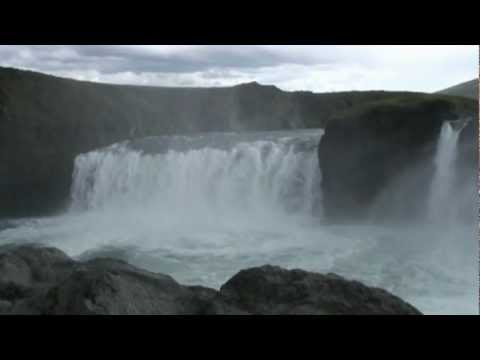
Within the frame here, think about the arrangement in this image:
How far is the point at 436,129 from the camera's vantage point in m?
14.6

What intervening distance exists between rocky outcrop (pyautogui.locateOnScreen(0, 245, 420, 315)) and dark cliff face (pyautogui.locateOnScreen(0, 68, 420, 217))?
68.7 feet

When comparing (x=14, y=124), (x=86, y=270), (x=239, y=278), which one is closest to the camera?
(x=86, y=270)

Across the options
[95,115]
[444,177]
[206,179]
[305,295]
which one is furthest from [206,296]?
[95,115]

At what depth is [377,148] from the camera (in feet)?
51.9

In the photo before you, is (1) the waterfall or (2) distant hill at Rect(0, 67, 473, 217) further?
(2) distant hill at Rect(0, 67, 473, 217)

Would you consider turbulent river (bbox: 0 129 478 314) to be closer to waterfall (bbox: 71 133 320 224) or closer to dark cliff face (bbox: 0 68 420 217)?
waterfall (bbox: 71 133 320 224)

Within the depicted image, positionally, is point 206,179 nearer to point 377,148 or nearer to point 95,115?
point 377,148

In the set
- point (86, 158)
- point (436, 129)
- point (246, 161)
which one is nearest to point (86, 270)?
point (436, 129)

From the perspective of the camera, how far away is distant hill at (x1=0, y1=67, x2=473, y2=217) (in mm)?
23922

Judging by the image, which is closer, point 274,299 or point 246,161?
point 274,299

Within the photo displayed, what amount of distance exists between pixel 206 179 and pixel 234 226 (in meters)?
4.00

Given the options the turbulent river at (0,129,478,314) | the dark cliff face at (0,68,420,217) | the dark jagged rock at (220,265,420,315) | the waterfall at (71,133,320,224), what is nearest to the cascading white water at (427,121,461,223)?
the turbulent river at (0,129,478,314)
